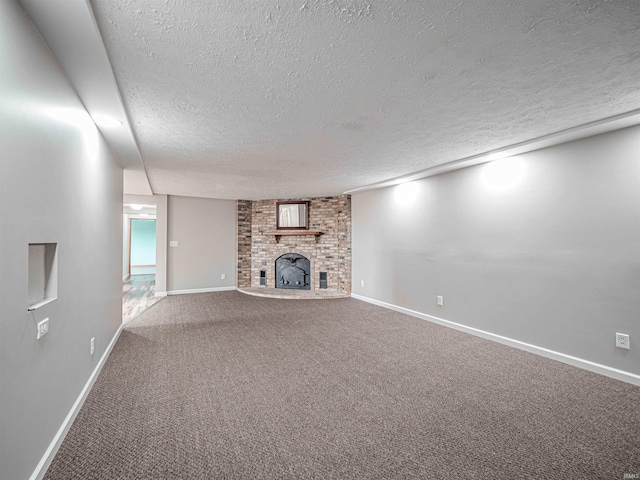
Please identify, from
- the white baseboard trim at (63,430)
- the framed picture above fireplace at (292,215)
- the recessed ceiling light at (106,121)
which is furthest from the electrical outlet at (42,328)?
the framed picture above fireplace at (292,215)

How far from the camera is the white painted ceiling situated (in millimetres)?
1538

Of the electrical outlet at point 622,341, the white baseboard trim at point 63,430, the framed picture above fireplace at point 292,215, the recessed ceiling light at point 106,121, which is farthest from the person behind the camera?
the framed picture above fireplace at point 292,215

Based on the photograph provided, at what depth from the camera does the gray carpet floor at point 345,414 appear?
1.77 metres

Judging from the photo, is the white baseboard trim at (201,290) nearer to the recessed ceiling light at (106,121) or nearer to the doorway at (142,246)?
the recessed ceiling light at (106,121)

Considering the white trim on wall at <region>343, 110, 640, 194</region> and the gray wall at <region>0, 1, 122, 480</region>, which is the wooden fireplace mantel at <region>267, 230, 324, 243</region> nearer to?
the white trim on wall at <region>343, 110, 640, 194</region>

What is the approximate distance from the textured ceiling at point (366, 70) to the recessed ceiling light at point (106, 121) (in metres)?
0.18

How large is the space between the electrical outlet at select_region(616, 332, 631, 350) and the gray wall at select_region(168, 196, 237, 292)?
285 inches

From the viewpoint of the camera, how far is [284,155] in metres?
4.02

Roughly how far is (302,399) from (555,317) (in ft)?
9.34

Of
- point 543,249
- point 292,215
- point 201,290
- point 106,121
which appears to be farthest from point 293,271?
point 106,121

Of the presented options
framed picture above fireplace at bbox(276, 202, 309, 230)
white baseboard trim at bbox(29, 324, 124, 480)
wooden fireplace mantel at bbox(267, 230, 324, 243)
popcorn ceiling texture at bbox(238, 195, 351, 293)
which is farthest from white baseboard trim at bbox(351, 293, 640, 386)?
white baseboard trim at bbox(29, 324, 124, 480)

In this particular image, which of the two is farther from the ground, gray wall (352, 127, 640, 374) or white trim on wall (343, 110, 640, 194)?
white trim on wall (343, 110, 640, 194)

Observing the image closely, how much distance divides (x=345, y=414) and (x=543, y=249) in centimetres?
285

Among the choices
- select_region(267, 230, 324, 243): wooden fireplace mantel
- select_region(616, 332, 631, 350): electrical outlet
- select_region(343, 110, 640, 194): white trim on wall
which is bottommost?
select_region(616, 332, 631, 350): electrical outlet
